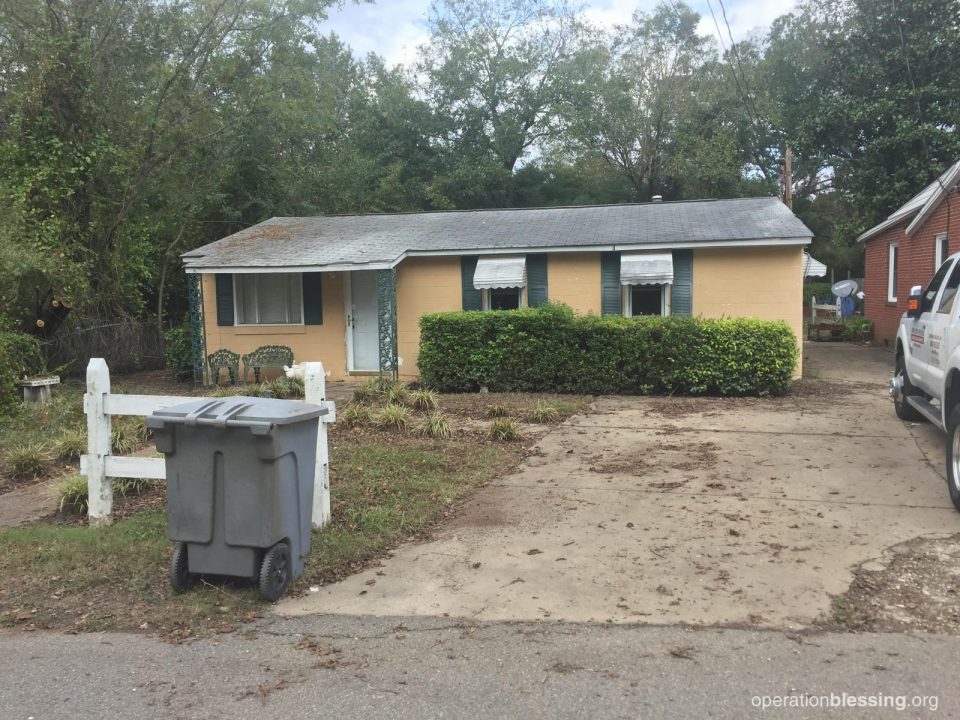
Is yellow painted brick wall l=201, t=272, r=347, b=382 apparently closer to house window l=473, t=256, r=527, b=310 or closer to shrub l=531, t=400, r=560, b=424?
house window l=473, t=256, r=527, b=310

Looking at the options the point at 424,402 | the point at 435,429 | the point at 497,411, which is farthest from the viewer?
the point at 424,402

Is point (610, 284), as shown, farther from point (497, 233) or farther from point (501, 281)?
point (497, 233)

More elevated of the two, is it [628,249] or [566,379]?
[628,249]

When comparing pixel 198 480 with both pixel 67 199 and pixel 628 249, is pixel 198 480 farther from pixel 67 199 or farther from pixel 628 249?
pixel 67 199

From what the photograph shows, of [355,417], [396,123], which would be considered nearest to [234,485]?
[355,417]

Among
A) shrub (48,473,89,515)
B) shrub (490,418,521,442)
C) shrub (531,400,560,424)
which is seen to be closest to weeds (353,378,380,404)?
shrub (531,400,560,424)

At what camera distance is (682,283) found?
13.4 meters

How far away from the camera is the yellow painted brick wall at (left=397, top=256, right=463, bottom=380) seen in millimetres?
14336

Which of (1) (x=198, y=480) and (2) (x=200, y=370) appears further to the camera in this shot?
(2) (x=200, y=370)

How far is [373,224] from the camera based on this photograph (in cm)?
1662

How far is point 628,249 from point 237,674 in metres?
11.1

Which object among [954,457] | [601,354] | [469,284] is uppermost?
[469,284]

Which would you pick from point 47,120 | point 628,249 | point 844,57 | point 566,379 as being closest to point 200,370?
point 47,120

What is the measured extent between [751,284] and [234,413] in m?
11.1
